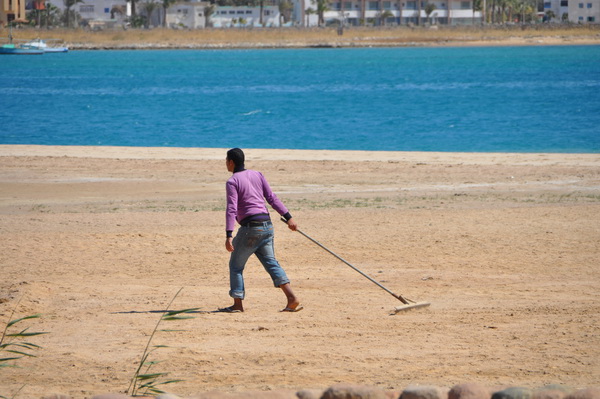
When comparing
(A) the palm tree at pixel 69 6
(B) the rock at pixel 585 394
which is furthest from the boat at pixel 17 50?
(B) the rock at pixel 585 394

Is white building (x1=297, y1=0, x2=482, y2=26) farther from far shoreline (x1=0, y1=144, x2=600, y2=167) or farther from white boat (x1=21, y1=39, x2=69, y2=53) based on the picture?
far shoreline (x1=0, y1=144, x2=600, y2=167)

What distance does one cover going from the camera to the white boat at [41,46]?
416 ft

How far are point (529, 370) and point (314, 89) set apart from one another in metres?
58.5

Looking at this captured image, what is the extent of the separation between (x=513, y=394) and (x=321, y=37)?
141529 millimetres

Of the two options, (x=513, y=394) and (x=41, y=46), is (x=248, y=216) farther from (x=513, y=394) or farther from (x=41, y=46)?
(x=41, y=46)

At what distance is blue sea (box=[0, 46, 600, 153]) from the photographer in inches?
1328

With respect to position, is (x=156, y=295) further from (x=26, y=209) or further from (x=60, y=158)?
(x=60, y=158)

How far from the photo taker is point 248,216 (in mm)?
7730

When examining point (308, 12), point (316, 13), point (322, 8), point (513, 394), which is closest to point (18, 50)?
point (322, 8)

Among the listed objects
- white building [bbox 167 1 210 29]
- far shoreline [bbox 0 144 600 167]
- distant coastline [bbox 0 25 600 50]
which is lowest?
far shoreline [bbox 0 144 600 167]

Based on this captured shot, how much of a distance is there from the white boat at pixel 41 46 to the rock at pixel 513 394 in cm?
12914

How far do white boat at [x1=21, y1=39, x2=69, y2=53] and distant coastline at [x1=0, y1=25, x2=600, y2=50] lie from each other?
7326 mm

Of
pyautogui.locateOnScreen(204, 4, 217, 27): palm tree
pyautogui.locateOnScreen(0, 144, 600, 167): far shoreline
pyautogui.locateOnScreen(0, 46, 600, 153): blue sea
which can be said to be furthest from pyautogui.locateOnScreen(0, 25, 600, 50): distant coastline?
pyautogui.locateOnScreen(0, 144, 600, 167): far shoreline

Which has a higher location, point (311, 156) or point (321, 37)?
point (321, 37)
